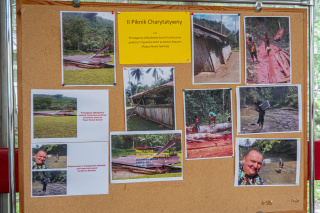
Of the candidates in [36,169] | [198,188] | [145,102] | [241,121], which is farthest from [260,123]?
[36,169]

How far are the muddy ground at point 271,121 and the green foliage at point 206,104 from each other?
76mm

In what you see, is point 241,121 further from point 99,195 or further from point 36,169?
point 36,169

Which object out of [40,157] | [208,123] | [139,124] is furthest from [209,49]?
[40,157]

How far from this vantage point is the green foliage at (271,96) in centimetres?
115

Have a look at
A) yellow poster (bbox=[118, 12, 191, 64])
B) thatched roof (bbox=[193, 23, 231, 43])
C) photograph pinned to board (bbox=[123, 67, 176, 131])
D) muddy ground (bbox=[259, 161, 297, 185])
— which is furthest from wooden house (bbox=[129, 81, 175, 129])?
muddy ground (bbox=[259, 161, 297, 185])

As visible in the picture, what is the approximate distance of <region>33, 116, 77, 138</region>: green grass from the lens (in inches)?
41.3

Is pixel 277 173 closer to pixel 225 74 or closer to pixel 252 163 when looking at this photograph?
pixel 252 163

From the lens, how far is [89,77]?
1069 millimetres

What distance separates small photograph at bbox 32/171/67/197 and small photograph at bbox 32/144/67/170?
3 cm

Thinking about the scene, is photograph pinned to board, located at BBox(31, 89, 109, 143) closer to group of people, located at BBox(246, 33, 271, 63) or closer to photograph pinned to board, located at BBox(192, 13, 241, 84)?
photograph pinned to board, located at BBox(192, 13, 241, 84)

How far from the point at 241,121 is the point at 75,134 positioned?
648 millimetres

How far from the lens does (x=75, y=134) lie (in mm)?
1065

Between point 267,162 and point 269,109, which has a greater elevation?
point 269,109

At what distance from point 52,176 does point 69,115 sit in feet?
0.77
